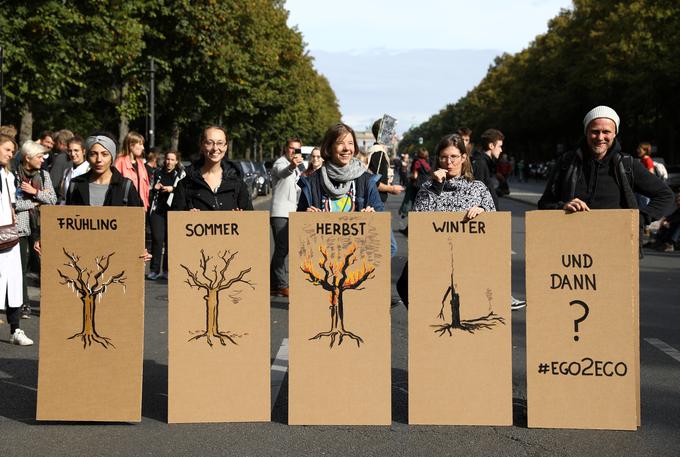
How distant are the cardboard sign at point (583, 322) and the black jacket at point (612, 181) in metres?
0.46

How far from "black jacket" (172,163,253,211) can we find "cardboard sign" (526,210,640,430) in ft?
6.85

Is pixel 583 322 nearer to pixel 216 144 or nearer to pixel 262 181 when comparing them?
pixel 216 144

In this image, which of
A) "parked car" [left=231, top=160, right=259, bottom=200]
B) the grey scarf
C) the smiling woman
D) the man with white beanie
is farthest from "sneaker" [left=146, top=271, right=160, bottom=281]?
"parked car" [left=231, top=160, right=259, bottom=200]

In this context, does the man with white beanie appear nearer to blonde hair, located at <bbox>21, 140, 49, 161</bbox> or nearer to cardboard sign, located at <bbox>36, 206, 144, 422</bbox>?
cardboard sign, located at <bbox>36, 206, 144, 422</bbox>

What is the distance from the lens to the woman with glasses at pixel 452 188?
6.85 metres

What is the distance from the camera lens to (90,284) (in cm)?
618

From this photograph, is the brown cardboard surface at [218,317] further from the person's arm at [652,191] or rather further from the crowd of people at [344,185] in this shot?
the person's arm at [652,191]

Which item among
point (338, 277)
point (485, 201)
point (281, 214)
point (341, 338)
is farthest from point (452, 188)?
point (281, 214)

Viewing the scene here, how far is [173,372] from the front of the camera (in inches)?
241

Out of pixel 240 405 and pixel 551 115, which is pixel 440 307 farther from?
pixel 551 115

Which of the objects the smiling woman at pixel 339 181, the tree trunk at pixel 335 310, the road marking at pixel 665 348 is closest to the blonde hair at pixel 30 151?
the smiling woman at pixel 339 181

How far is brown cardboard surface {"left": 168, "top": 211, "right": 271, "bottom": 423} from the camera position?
6094 mm

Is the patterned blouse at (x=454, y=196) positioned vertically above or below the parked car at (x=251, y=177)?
below

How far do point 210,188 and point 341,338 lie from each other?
1.64 metres
